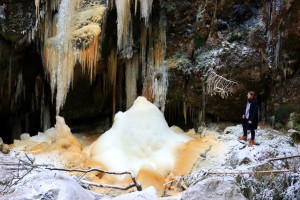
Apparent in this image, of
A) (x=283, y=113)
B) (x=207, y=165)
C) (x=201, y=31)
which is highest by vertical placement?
(x=201, y=31)

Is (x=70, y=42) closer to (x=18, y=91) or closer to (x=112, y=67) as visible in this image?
(x=112, y=67)

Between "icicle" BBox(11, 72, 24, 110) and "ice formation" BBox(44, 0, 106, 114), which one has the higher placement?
"ice formation" BBox(44, 0, 106, 114)

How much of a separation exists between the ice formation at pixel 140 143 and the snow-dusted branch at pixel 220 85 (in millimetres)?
1334

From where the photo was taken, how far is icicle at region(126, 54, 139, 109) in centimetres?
1254

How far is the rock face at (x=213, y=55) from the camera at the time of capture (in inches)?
458

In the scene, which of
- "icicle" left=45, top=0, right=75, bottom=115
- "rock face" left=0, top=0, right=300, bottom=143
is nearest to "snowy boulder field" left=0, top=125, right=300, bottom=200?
"rock face" left=0, top=0, right=300, bottom=143

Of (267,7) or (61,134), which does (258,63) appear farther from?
(61,134)

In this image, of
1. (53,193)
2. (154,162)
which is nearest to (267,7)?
(154,162)

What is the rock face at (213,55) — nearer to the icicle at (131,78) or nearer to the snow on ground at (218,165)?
the icicle at (131,78)

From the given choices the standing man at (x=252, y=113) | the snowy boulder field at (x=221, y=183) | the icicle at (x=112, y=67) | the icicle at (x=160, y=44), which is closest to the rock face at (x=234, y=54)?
the icicle at (x=160, y=44)

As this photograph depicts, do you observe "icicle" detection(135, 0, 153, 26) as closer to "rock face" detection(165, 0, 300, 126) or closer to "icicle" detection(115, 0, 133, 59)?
"icicle" detection(115, 0, 133, 59)

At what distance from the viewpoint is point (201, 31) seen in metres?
12.1

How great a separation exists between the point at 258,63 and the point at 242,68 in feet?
1.26

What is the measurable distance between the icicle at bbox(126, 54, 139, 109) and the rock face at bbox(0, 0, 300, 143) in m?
0.19
